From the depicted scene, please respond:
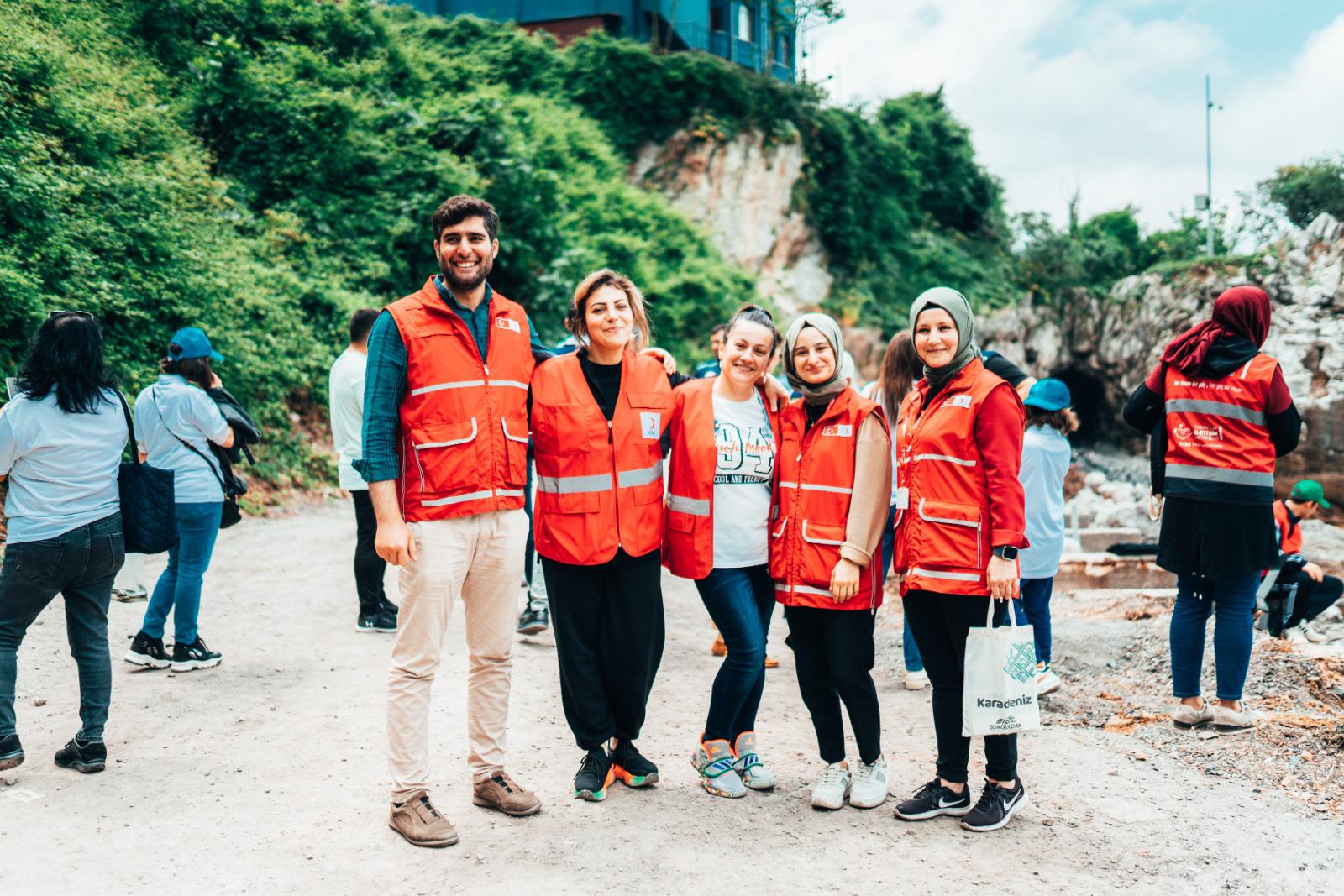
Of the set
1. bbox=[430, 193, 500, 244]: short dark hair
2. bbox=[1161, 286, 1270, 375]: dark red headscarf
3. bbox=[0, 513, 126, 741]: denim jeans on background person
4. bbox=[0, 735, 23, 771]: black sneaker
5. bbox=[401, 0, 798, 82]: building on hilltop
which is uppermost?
bbox=[401, 0, 798, 82]: building on hilltop

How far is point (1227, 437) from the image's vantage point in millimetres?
4617

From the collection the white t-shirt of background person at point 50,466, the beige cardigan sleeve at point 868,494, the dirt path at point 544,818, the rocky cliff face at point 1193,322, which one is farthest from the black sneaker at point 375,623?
the rocky cliff face at point 1193,322

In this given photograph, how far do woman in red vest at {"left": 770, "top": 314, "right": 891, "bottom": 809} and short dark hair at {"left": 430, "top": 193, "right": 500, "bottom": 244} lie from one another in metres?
1.22

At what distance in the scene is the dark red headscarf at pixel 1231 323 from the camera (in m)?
4.54

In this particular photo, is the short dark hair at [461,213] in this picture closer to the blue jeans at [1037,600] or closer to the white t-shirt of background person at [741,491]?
the white t-shirt of background person at [741,491]

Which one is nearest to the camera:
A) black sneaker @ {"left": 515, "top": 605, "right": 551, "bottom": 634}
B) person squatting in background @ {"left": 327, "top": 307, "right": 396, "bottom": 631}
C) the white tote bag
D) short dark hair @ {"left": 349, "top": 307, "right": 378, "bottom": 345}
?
the white tote bag

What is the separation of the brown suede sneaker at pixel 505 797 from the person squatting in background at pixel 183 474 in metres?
2.47

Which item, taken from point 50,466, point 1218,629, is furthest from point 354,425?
point 1218,629

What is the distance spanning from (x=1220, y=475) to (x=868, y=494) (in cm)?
210

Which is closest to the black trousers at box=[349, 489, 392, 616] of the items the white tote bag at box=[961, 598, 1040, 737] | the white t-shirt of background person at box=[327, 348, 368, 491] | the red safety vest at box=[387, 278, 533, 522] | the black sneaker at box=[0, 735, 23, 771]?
the white t-shirt of background person at box=[327, 348, 368, 491]

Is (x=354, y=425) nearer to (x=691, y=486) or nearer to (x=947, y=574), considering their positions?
(x=691, y=486)

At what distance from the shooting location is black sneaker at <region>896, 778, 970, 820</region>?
373 cm

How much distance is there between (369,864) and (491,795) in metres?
0.56

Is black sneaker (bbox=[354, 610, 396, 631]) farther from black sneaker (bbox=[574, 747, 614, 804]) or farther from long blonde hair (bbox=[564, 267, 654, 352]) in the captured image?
long blonde hair (bbox=[564, 267, 654, 352])
